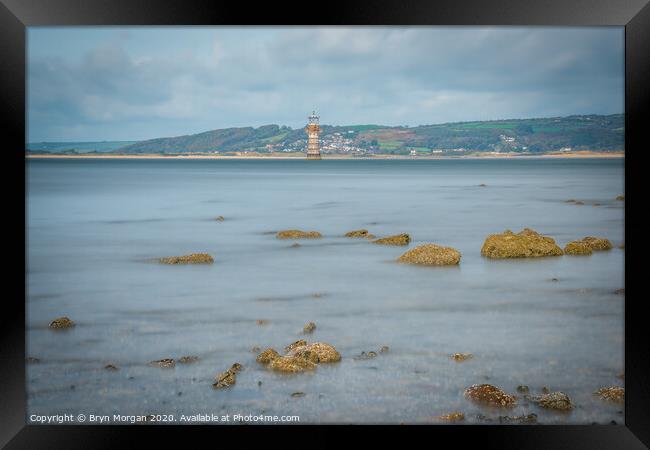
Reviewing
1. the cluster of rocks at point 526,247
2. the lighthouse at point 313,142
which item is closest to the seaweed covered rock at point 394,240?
the cluster of rocks at point 526,247

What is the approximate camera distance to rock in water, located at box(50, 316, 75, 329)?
8555mm

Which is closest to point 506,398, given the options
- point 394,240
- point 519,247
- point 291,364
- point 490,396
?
point 490,396

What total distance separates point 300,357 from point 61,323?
296 centimetres

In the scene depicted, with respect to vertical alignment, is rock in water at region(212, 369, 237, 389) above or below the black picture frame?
below

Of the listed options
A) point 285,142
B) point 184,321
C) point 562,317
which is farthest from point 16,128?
point 285,142

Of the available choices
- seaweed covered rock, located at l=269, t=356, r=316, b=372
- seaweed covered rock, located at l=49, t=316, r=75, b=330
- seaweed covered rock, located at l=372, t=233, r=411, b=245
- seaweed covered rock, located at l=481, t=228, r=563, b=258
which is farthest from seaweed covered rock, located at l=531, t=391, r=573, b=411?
seaweed covered rock, located at l=372, t=233, r=411, b=245

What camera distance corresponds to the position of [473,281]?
10859 mm

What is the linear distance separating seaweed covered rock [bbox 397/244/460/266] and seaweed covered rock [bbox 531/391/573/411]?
524cm

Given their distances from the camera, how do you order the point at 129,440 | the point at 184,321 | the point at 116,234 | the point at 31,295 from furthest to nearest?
the point at 116,234, the point at 31,295, the point at 184,321, the point at 129,440

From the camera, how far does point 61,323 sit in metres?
8.62

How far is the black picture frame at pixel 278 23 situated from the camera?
579 centimetres

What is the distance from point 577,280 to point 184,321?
5.22 metres

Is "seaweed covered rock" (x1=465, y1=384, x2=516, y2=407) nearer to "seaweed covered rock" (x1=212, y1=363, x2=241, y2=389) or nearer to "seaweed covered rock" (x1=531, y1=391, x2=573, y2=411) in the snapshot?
"seaweed covered rock" (x1=531, y1=391, x2=573, y2=411)

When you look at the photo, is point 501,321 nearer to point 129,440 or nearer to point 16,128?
point 129,440
